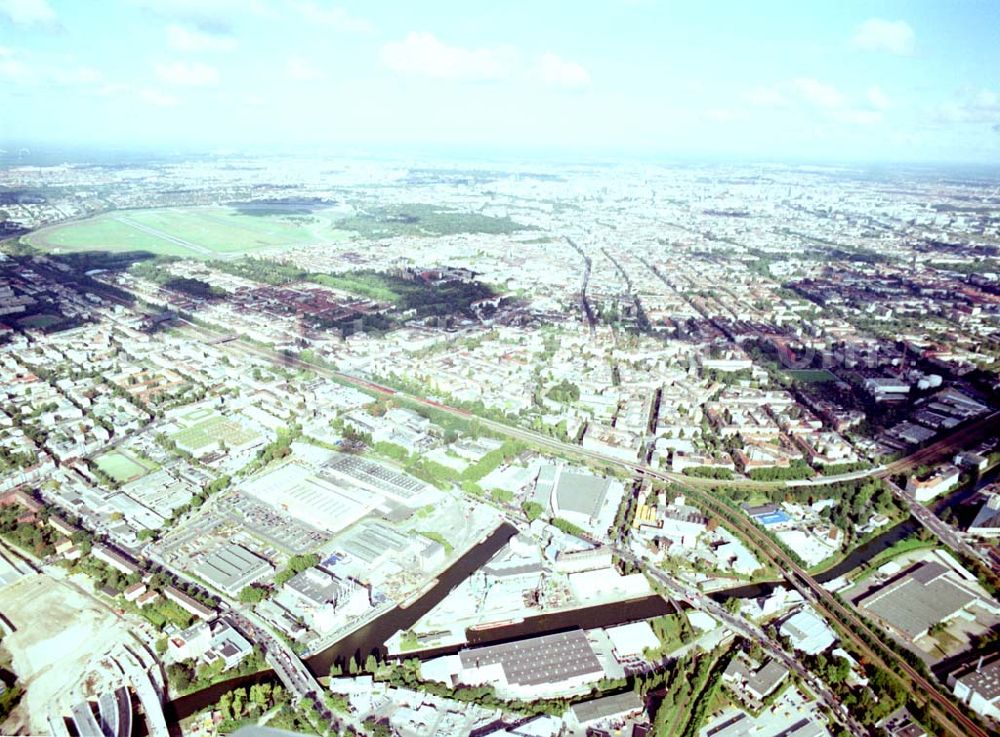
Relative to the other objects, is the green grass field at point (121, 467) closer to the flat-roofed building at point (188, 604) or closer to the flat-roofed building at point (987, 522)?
the flat-roofed building at point (188, 604)

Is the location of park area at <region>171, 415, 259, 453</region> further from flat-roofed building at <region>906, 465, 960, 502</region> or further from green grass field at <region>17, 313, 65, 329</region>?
flat-roofed building at <region>906, 465, 960, 502</region>

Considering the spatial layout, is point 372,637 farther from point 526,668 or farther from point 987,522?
point 987,522

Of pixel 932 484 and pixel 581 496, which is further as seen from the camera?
A: pixel 932 484

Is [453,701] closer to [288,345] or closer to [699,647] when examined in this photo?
[699,647]

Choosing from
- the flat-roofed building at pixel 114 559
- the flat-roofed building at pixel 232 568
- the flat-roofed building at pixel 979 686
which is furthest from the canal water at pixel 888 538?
the flat-roofed building at pixel 114 559

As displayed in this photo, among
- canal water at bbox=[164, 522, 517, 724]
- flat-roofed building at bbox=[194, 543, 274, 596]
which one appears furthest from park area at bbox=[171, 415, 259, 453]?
canal water at bbox=[164, 522, 517, 724]

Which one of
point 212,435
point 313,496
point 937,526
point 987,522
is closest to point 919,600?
point 937,526

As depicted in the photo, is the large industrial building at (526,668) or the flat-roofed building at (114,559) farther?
the flat-roofed building at (114,559)
